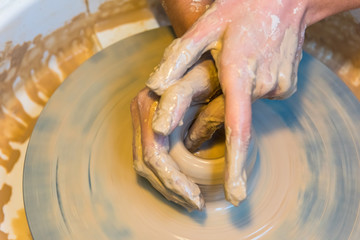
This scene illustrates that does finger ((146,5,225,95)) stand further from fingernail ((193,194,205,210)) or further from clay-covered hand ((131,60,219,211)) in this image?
fingernail ((193,194,205,210))

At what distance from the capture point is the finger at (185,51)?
109 centimetres

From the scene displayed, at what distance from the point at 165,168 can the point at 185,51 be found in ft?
1.05

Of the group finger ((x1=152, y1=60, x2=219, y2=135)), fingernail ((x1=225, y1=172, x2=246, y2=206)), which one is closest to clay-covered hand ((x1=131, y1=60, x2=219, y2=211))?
finger ((x1=152, y1=60, x2=219, y2=135))

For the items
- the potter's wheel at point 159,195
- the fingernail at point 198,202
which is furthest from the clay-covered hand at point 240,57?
the potter's wheel at point 159,195

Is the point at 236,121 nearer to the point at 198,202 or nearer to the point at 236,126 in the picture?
the point at 236,126

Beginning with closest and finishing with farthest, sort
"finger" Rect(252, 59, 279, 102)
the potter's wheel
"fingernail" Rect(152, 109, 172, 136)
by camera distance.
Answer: "fingernail" Rect(152, 109, 172, 136), "finger" Rect(252, 59, 279, 102), the potter's wheel

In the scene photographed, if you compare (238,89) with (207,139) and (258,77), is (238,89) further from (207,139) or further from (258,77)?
(207,139)

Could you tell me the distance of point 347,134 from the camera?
1.48 metres

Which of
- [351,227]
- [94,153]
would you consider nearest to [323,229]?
[351,227]

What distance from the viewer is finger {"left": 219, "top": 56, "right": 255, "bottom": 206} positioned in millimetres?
1040

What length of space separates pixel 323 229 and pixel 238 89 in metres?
0.56

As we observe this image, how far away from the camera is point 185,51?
1105 mm

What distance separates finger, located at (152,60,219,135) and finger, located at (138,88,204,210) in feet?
0.34

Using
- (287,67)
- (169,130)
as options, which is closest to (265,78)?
(287,67)
